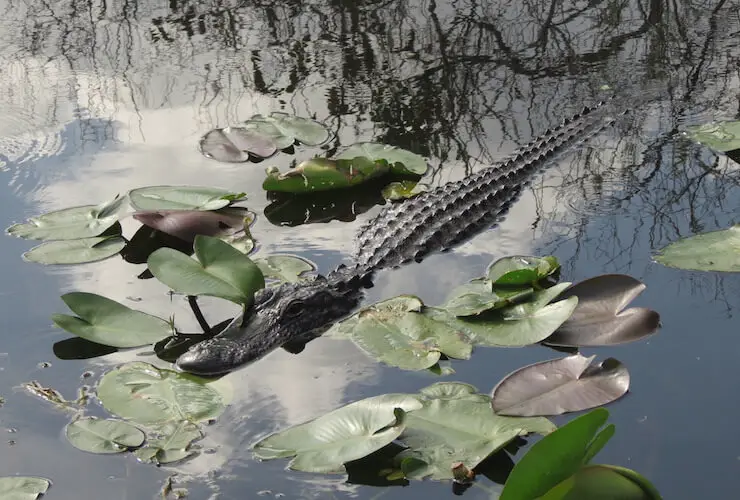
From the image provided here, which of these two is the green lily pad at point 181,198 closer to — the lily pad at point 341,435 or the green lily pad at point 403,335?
the green lily pad at point 403,335

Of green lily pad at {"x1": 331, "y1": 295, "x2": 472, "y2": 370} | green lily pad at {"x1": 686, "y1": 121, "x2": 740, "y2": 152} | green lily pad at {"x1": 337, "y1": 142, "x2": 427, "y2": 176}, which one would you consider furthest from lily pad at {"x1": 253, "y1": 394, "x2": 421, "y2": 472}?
green lily pad at {"x1": 686, "y1": 121, "x2": 740, "y2": 152}

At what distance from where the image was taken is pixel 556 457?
1.89 metres

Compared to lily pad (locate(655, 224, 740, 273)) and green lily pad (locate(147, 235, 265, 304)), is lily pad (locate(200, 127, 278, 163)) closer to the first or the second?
green lily pad (locate(147, 235, 265, 304))

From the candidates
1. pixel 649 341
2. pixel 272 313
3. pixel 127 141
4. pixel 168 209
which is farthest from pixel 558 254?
pixel 127 141

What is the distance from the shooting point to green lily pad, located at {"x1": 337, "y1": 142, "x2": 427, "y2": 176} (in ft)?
13.3

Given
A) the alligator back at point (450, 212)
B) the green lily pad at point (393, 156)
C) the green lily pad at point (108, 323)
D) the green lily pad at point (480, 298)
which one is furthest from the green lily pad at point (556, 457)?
the green lily pad at point (393, 156)

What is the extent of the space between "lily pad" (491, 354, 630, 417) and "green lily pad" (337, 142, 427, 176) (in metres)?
1.60

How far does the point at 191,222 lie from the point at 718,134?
7.66 ft

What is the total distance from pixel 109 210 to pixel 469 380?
165 centimetres

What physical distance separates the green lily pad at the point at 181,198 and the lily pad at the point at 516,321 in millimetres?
1062

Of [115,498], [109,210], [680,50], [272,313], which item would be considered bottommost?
[115,498]

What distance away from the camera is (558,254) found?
341cm

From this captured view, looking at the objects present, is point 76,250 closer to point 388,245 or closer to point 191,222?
point 191,222

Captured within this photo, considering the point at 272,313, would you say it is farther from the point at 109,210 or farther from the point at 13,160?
the point at 13,160
